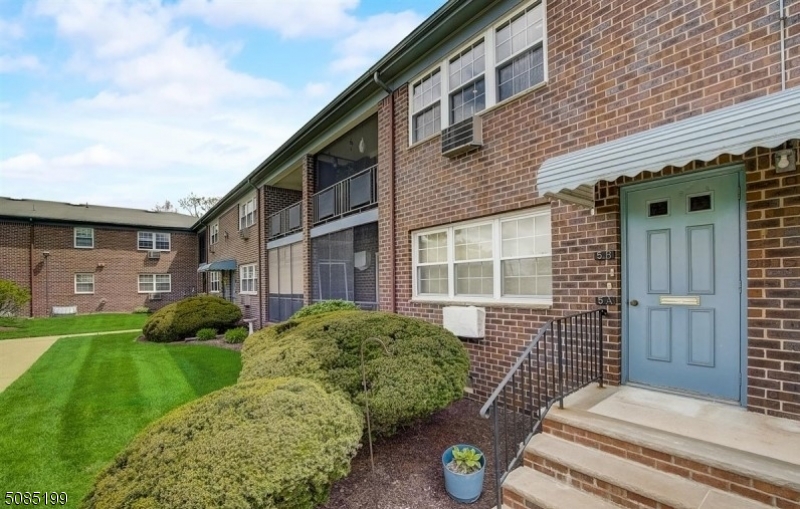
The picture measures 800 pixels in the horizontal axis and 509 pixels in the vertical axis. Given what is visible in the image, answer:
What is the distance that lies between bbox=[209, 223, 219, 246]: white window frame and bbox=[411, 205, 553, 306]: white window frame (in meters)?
17.7

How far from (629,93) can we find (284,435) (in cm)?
500

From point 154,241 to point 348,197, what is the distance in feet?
70.0

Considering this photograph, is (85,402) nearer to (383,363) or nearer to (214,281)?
(383,363)

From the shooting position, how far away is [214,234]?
74.9 ft

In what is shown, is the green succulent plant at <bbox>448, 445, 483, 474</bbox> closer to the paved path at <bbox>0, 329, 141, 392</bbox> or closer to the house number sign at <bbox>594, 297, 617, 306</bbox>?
the house number sign at <bbox>594, 297, 617, 306</bbox>

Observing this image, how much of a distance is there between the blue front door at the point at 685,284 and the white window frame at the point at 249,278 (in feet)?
47.5

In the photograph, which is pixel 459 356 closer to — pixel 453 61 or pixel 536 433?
pixel 536 433

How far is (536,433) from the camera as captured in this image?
397 centimetres

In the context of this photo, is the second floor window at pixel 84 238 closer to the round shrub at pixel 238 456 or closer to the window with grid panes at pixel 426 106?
the window with grid panes at pixel 426 106

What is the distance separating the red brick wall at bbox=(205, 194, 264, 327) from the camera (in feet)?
52.6

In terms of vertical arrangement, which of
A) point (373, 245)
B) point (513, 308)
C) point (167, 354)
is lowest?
point (167, 354)

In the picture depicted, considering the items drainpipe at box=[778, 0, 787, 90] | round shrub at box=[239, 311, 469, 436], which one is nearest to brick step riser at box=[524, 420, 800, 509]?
round shrub at box=[239, 311, 469, 436]

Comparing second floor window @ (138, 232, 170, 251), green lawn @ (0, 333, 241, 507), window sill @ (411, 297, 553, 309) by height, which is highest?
second floor window @ (138, 232, 170, 251)

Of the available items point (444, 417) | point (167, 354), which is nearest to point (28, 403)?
point (167, 354)
